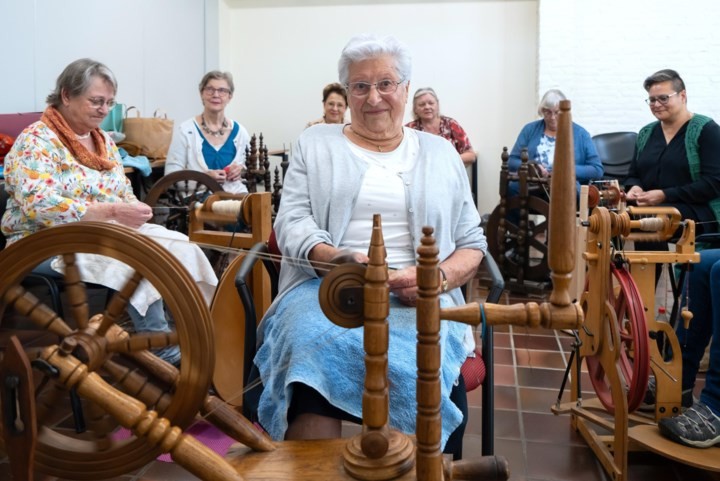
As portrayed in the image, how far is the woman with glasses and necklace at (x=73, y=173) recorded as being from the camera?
2.25 m

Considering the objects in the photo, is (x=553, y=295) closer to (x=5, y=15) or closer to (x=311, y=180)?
(x=311, y=180)

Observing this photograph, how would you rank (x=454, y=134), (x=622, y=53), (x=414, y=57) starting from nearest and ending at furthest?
(x=454, y=134)
(x=622, y=53)
(x=414, y=57)

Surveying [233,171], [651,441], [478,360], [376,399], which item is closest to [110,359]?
[376,399]

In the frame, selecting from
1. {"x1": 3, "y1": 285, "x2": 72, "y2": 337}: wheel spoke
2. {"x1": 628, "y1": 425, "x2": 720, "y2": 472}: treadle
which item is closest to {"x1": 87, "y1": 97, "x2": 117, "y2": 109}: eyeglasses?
{"x1": 3, "y1": 285, "x2": 72, "y2": 337}: wheel spoke

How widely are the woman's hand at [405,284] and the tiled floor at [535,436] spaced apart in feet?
2.66

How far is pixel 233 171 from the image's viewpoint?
13.5 feet

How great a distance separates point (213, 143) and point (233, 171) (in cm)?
27

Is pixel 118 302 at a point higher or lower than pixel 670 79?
lower

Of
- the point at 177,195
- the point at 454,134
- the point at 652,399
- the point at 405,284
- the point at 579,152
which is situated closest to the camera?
the point at 405,284

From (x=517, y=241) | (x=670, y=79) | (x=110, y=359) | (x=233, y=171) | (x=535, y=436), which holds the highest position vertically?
(x=670, y=79)

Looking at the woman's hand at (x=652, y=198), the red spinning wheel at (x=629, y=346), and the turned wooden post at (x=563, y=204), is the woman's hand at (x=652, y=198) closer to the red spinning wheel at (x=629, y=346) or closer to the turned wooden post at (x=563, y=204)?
the red spinning wheel at (x=629, y=346)

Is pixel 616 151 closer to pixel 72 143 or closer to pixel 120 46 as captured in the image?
pixel 120 46

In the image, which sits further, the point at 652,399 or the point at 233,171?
the point at 233,171

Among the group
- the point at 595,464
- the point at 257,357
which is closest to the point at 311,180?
the point at 257,357
